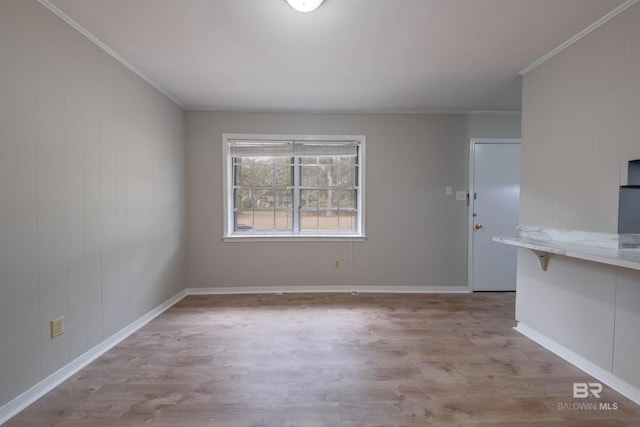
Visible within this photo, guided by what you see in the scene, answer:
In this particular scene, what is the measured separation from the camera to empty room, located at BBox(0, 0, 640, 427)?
1.65m

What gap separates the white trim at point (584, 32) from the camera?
5.69 ft

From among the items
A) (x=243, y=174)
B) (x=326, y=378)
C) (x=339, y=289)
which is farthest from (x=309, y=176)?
(x=326, y=378)

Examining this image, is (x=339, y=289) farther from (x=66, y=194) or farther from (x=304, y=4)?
(x=304, y=4)

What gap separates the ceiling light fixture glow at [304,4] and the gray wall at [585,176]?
199 cm

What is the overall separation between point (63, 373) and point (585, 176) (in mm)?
3991

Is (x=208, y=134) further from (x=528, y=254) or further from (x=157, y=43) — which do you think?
(x=528, y=254)

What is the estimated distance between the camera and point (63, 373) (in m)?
1.88

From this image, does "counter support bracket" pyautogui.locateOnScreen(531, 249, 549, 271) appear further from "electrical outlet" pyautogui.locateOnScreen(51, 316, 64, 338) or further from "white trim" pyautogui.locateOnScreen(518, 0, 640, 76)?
"electrical outlet" pyautogui.locateOnScreen(51, 316, 64, 338)

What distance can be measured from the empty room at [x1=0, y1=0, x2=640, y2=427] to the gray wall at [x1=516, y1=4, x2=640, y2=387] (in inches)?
0.6

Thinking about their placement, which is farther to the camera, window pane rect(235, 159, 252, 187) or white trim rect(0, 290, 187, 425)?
window pane rect(235, 159, 252, 187)

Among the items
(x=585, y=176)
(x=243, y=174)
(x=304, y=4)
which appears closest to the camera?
(x=304, y=4)

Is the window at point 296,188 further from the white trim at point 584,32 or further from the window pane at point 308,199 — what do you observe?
the white trim at point 584,32

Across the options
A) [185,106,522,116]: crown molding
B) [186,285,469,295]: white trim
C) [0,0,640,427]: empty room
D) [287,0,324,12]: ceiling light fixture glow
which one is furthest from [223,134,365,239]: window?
[287,0,324,12]: ceiling light fixture glow

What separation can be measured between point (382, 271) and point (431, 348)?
1490mm
